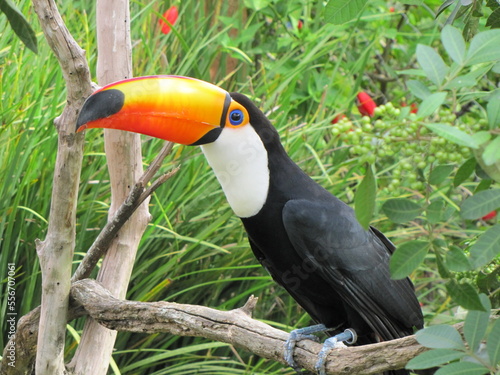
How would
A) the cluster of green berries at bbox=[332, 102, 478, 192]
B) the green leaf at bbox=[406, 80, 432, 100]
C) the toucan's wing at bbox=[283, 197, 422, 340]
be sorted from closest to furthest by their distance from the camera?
the green leaf at bbox=[406, 80, 432, 100], the cluster of green berries at bbox=[332, 102, 478, 192], the toucan's wing at bbox=[283, 197, 422, 340]

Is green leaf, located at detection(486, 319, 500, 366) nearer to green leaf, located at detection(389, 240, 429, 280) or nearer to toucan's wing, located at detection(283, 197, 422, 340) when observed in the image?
green leaf, located at detection(389, 240, 429, 280)

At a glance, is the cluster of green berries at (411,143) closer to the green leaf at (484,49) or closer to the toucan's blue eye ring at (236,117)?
the green leaf at (484,49)

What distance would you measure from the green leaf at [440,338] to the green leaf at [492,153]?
270 millimetres

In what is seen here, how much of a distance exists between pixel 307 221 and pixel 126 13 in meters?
0.77

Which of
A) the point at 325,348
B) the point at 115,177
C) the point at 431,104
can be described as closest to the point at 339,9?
the point at 431,104

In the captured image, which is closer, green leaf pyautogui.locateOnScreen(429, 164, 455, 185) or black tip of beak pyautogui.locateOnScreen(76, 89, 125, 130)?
green leaf pyautogui.locateOnScreen(429, 164, 455, 185)

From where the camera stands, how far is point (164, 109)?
172 cm

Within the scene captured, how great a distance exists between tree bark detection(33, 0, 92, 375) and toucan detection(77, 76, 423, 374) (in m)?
0.20

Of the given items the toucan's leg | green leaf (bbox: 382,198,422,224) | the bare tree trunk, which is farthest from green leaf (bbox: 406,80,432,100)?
the bare tree trunk

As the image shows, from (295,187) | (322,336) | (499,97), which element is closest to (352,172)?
(322,336)

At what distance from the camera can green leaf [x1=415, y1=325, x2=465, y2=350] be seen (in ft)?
2.96

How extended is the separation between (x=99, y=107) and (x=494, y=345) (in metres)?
1.03

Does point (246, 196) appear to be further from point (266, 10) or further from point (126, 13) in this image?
point (266, 10)

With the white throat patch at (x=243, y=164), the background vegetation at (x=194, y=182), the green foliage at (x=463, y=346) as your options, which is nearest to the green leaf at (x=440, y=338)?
the green foliage at (x=463, y=346)
